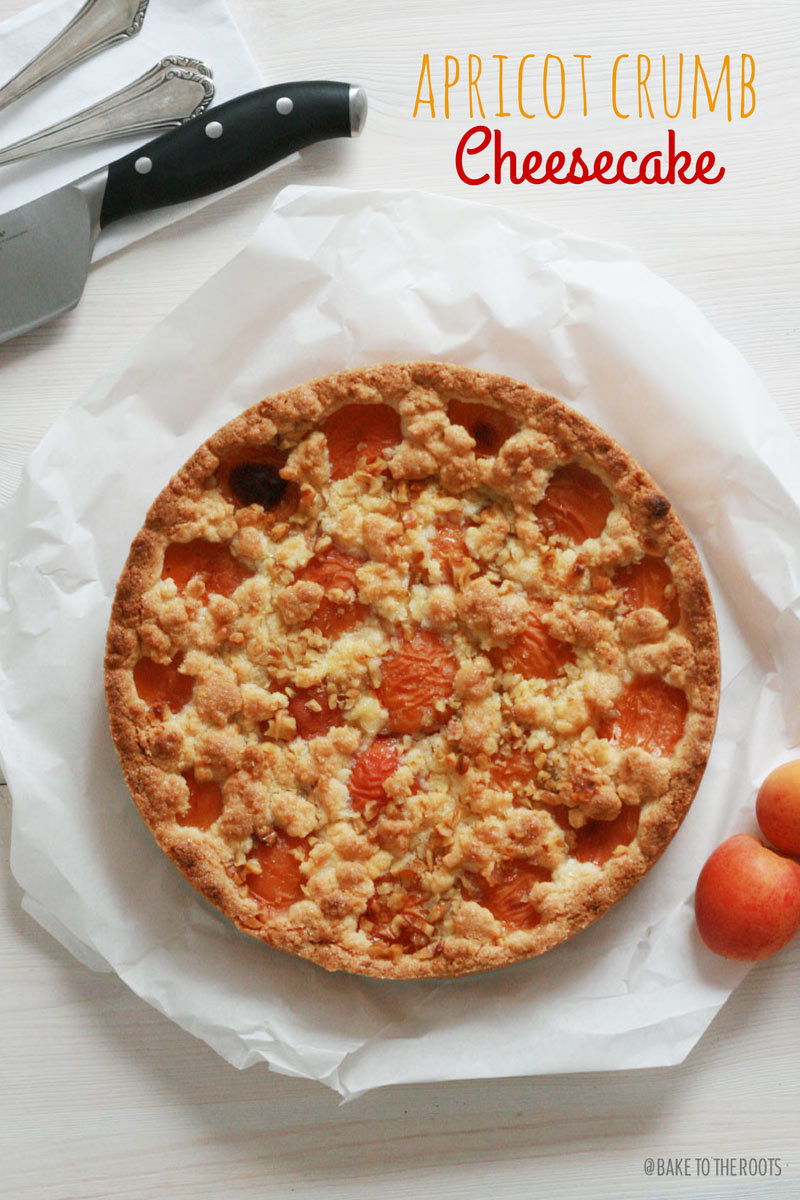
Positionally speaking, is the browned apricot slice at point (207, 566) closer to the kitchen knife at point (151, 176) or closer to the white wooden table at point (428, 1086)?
the white wooden table at point (428, 1086)

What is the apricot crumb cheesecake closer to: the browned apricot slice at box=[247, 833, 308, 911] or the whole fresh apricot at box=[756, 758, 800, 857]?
the browned apricot slice at box=[247, 833, 308, 911]

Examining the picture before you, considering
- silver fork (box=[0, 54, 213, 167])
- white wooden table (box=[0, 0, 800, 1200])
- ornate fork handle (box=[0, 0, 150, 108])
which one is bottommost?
white wooden table (box=[0, 0, 800, 1200])

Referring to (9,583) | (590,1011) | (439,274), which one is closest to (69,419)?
(9,583)

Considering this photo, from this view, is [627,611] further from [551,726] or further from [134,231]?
[134,231]

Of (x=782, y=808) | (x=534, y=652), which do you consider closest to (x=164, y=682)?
(x=534, y=652)

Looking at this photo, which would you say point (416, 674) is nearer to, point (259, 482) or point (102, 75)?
point (259, 482)

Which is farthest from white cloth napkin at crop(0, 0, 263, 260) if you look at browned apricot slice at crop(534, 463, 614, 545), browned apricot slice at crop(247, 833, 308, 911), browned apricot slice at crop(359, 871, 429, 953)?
browned apricot slice at crop(359, 871, 429, 953)
